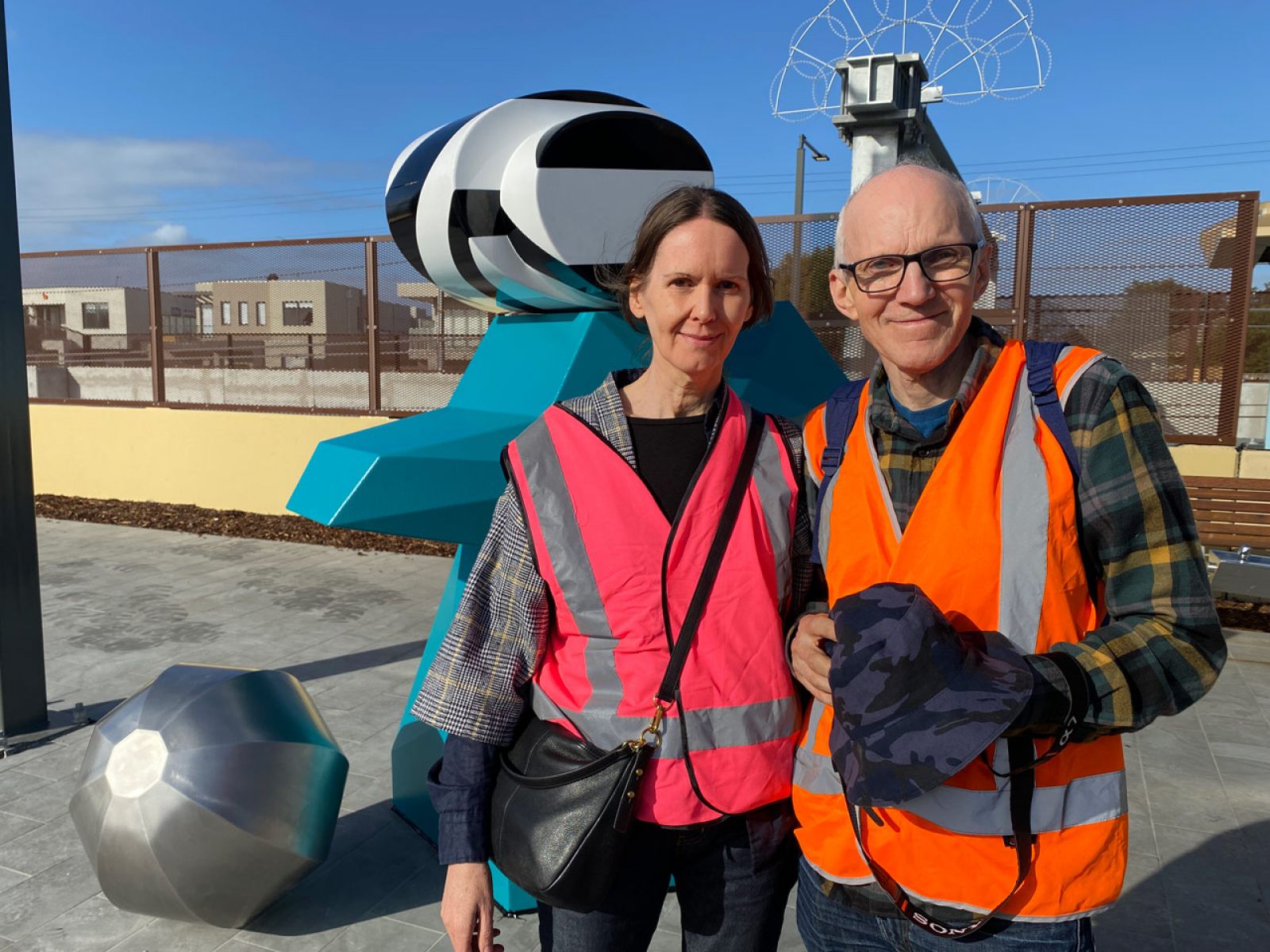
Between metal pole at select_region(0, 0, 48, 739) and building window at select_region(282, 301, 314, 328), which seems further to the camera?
building window at select_region(282, 301, 314, 328)

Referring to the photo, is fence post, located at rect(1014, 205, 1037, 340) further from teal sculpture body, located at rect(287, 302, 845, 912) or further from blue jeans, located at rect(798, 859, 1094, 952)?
blue jeans, located at rect(798, 859, 1094, 952)

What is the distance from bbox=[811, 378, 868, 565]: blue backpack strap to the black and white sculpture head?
138cm

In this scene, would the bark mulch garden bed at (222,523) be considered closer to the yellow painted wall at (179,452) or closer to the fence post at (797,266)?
the yellow painted wall at (179,452)

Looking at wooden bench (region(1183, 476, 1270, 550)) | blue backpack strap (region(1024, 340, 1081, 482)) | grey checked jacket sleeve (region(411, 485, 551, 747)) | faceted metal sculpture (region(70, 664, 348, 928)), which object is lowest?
faceted metal sculpture (region(70, 664, 348, 928))

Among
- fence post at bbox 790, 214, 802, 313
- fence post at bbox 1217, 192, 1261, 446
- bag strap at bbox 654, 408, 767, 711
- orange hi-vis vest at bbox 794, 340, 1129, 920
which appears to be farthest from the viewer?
A: fence post at bbox 790, 214, 802, 313

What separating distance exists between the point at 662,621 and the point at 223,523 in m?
8.85

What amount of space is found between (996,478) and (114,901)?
9.52 feet

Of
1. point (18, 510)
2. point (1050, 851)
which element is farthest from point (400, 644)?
point (1050, 851)

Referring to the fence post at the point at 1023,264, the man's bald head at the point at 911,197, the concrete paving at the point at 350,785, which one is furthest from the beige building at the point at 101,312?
the man's bald head at the point at 911,197

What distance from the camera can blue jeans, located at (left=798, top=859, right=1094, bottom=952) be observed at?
1.30 meters

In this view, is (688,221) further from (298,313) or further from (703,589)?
(298,313)

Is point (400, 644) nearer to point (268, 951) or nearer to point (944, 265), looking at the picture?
point (268, 951)

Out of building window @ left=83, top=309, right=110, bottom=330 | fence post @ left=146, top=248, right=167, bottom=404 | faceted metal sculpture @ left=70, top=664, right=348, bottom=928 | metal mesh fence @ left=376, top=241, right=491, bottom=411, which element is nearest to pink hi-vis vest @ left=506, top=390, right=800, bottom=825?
faceted metal sculpture @ left=70, top=664, right=348, bottom=928

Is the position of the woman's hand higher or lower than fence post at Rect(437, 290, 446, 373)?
lower
